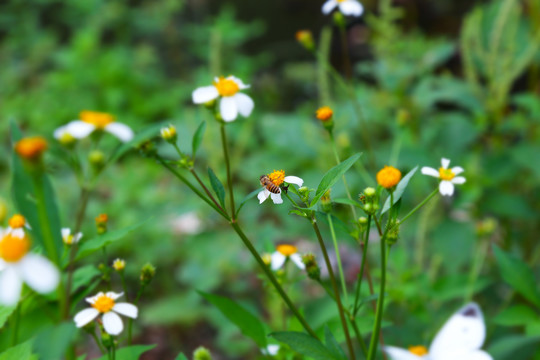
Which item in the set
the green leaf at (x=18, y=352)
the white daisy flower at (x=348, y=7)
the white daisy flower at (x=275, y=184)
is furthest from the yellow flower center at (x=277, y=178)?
the white daisy flower at (x=348, y=7)

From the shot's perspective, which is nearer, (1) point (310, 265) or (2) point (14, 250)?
(2) point (14, 250)

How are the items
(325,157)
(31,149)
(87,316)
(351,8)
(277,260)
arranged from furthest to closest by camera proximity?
1. (325,157)
2. (351,8)
3. (277,260)
4. (87,316)
5. (31,149)

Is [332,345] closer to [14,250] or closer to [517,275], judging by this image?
[14,250]

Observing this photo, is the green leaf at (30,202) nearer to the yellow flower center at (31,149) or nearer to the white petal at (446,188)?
the yellow flower center at (31,149)

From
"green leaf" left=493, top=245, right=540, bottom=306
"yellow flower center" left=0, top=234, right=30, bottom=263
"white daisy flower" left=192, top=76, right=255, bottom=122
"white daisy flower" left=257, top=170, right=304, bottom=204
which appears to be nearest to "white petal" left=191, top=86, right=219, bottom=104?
"white daisy flower" left=192, top=76, right=255, bottom=122

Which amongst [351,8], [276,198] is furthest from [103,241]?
[351,8]

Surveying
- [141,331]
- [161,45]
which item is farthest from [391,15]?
[161,45]
